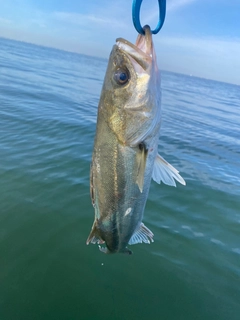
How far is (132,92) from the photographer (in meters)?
2.42

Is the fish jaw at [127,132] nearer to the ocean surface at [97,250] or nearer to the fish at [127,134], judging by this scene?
the fish at [127,134]

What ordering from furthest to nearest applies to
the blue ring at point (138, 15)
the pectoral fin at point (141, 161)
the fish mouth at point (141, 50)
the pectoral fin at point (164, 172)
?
the pectoral fin at point (164, 172) → the pectoral fin at point (141, 161) → the fish mouth at point (141, 50) → the blue ring at point (138, 15)

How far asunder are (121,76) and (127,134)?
53 cm

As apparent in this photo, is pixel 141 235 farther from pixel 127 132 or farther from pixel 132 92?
pixel 132 92

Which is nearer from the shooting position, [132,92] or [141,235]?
[132,92]

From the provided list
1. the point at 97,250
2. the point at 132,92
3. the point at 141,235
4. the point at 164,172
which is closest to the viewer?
the point at 132,92

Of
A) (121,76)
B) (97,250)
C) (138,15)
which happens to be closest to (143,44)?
(138,15)

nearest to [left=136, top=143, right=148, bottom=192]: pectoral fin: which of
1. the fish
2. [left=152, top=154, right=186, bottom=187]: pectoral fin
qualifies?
the fish

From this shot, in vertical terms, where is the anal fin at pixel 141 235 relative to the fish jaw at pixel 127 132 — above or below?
below

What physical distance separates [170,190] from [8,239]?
471 cm

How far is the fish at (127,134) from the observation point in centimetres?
234

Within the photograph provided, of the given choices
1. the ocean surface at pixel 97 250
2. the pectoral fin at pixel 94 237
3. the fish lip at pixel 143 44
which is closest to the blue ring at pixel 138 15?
the fish lip at pixel 143 44

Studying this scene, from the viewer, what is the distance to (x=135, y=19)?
218 centimetres

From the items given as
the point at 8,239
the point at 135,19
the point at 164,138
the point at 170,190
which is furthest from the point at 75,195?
the point at 164,138
